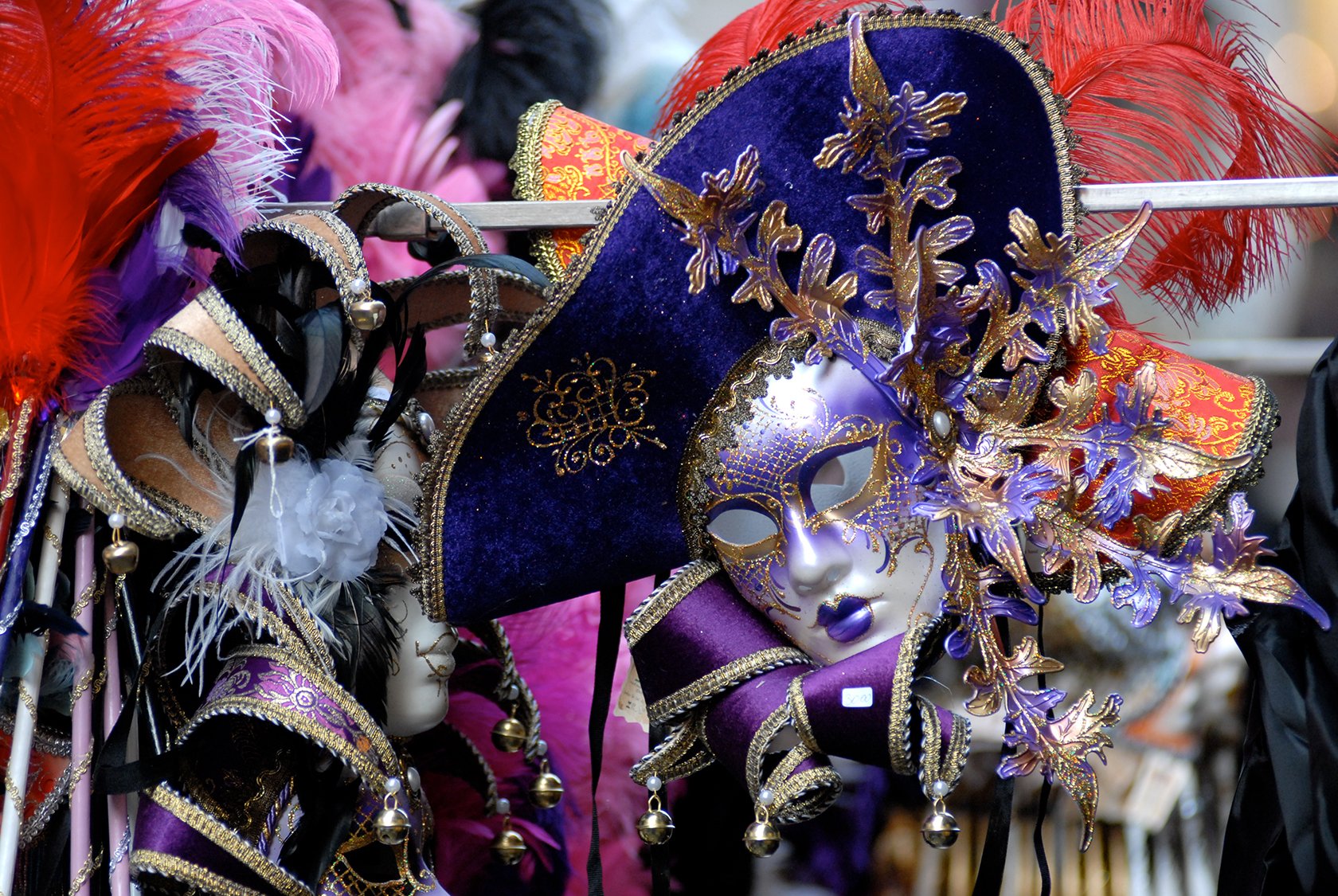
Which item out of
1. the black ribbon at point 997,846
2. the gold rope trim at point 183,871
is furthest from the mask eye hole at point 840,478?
the gold rope trim at point 183,871

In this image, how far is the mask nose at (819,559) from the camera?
0.98m

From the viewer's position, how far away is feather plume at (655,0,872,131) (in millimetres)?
1167

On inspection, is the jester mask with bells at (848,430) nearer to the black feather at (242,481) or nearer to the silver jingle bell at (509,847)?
the black feather at (242,481)

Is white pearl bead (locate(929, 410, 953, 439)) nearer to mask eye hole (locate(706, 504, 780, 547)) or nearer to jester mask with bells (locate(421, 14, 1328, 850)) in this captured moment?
jester mask with bells (locate(421, 14, 1328, 850))

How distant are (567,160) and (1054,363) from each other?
48 centimetres

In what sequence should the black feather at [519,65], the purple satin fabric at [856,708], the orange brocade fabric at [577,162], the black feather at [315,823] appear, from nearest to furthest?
1. the purple satin fabric at [856,708]
2. the black feather at [315,823]
3. the orange brocade fabric at [577,162]
4. the black feather at [519,65]

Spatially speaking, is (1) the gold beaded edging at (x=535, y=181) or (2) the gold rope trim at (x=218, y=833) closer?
(2) the gold rope trim at (x=218, y=833)

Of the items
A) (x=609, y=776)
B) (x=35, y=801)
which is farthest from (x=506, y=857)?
(x=35, y=801)

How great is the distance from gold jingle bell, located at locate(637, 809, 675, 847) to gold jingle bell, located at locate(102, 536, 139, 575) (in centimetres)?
46

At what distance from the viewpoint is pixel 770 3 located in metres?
1.19

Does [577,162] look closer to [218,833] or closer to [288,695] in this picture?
[288,695]

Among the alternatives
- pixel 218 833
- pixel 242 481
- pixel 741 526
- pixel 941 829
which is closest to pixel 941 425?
pixel 741 526

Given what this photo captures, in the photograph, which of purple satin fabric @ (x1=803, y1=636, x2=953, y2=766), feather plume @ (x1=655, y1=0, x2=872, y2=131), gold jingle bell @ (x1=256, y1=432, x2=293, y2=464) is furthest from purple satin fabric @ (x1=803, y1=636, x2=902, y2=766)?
feather plume @ (x1=655, y1=0, x2=872, y2=131)

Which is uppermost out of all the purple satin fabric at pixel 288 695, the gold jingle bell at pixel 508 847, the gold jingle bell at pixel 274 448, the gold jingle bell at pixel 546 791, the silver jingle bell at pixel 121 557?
the gold jingle bell at pixel 274 448
